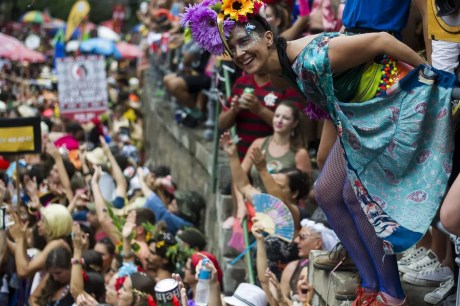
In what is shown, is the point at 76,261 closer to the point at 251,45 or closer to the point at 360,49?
the point at 251,45

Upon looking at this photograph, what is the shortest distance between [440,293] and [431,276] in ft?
0.65

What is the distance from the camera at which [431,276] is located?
5.28 m

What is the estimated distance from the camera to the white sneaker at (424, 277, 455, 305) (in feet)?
16.7

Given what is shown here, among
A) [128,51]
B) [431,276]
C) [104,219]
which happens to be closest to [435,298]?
[431,276]

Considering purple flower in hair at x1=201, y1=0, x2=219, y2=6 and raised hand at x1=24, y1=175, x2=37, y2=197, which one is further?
raised hand at x1=24, y1=175, x2=37, y2=197

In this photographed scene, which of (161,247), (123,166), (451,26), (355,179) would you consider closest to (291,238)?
(161,247)

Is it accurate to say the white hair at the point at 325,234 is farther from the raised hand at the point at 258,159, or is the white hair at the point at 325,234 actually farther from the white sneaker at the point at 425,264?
the white sneaker at the point at 425,264

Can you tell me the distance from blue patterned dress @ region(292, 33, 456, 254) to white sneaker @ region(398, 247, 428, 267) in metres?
1.07

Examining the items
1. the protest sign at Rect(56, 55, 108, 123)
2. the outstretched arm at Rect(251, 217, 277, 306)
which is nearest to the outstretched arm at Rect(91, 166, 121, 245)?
the outstretched arm at Rect(251, 217, 277, 306)

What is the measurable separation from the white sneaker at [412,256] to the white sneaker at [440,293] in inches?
14.4

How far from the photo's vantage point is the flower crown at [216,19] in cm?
466

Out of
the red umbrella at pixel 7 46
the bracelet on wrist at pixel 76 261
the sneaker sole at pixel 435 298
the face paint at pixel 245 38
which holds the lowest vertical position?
the red umbrella at pixel 7 46

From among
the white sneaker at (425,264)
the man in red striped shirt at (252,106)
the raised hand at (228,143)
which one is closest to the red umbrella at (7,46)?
the man in red striped shirt at (252,106)

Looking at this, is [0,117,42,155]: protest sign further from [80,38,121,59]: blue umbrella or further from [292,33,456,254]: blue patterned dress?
[80,38,121,59]: blue umbrella
